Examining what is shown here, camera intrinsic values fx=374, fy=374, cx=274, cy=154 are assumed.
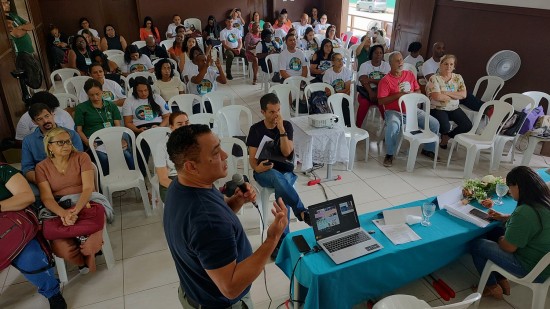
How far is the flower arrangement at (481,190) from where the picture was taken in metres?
2.65

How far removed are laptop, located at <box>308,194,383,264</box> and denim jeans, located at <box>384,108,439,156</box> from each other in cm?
241

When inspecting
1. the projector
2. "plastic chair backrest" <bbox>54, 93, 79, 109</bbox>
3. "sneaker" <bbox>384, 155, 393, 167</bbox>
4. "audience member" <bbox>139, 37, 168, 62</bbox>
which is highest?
"audience member" <bbox>139, 37, 168, 62</bbox>

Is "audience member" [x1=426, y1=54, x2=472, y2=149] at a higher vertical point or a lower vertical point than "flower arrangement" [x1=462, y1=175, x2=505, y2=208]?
higher

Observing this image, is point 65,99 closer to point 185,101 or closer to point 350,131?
point 185,101

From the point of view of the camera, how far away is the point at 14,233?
2.38m

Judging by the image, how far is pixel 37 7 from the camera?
7.94m

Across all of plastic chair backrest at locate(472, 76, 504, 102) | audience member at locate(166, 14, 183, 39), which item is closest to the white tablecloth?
plastic chair backrest at locate(472, 76, 504, 102)

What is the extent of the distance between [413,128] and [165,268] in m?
3.21

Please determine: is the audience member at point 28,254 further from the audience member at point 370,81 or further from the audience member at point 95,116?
the audience member at point 370,81

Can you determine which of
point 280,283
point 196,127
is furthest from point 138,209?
point 196,127

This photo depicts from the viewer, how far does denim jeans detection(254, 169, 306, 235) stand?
299cm

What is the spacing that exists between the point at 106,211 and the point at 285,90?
2650mm

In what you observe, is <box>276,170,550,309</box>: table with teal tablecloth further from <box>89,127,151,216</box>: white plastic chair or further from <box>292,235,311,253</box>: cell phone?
<box>89,127,151,216</box>: white plastic chair

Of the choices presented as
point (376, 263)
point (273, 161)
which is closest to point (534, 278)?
point (376, 263)
